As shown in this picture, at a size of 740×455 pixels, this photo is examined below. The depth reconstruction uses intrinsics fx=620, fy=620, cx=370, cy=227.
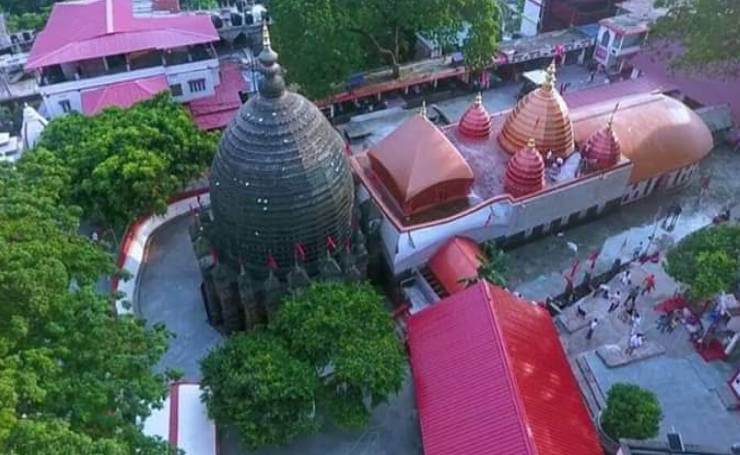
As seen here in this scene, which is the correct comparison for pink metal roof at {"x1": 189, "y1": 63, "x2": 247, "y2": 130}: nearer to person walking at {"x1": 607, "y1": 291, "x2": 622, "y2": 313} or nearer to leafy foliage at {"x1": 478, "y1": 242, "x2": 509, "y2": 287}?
leafy foliage at {"x1": 478, "y1": 242, "x2": 509, "y2": 287}

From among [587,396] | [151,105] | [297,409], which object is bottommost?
[587,396]

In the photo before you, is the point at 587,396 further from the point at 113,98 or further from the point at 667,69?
the point at 113,98

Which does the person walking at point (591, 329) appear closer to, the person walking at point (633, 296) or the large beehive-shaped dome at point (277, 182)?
the person walking at point (633, 296)

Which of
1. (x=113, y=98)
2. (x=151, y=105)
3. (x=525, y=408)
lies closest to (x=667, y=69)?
(x=525, y=408)

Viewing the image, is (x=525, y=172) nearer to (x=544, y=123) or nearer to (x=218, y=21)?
(x=544, y=123)

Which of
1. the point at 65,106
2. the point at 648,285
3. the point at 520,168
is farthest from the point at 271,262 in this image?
the point at 65,106

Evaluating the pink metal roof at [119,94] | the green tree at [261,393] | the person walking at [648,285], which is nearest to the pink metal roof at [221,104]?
the pink metal roof at [119,94]
